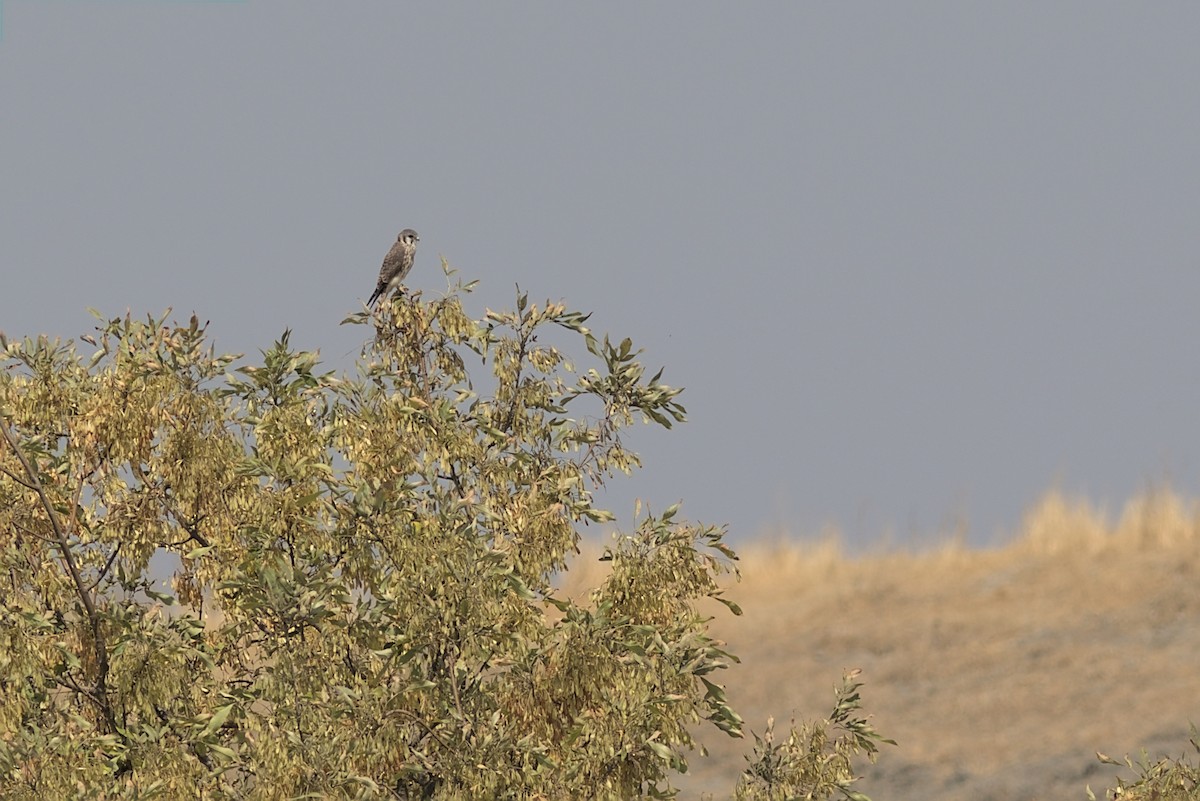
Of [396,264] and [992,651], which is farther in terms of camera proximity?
[992,651]

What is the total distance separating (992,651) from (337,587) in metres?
32.7

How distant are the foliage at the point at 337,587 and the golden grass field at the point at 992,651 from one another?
2108cm

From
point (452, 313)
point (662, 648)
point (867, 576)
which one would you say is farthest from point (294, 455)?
point (867, 576)

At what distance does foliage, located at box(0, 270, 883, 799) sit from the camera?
11500 mm

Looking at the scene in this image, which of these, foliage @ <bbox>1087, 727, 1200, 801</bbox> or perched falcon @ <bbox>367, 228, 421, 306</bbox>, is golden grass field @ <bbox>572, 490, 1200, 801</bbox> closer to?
perched falcon @ <bbox>367, 228, 421, 306</bbox>

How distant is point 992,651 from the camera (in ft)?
140

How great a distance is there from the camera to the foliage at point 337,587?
1150cm

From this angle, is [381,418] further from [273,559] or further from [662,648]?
[662,648]

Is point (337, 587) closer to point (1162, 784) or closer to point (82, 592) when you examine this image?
point (82, 592)

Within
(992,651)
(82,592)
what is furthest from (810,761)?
(992,651)

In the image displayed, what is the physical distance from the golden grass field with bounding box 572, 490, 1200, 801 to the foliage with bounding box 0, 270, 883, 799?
69.2 feet

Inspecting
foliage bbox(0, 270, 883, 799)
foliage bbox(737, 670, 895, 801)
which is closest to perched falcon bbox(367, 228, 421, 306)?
foliage bbox(0, 270, 883, 799)

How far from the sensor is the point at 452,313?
1311 cm

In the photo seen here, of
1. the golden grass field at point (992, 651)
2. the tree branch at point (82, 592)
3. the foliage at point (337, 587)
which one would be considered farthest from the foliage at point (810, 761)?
the golden grass field at point (992, 651)
